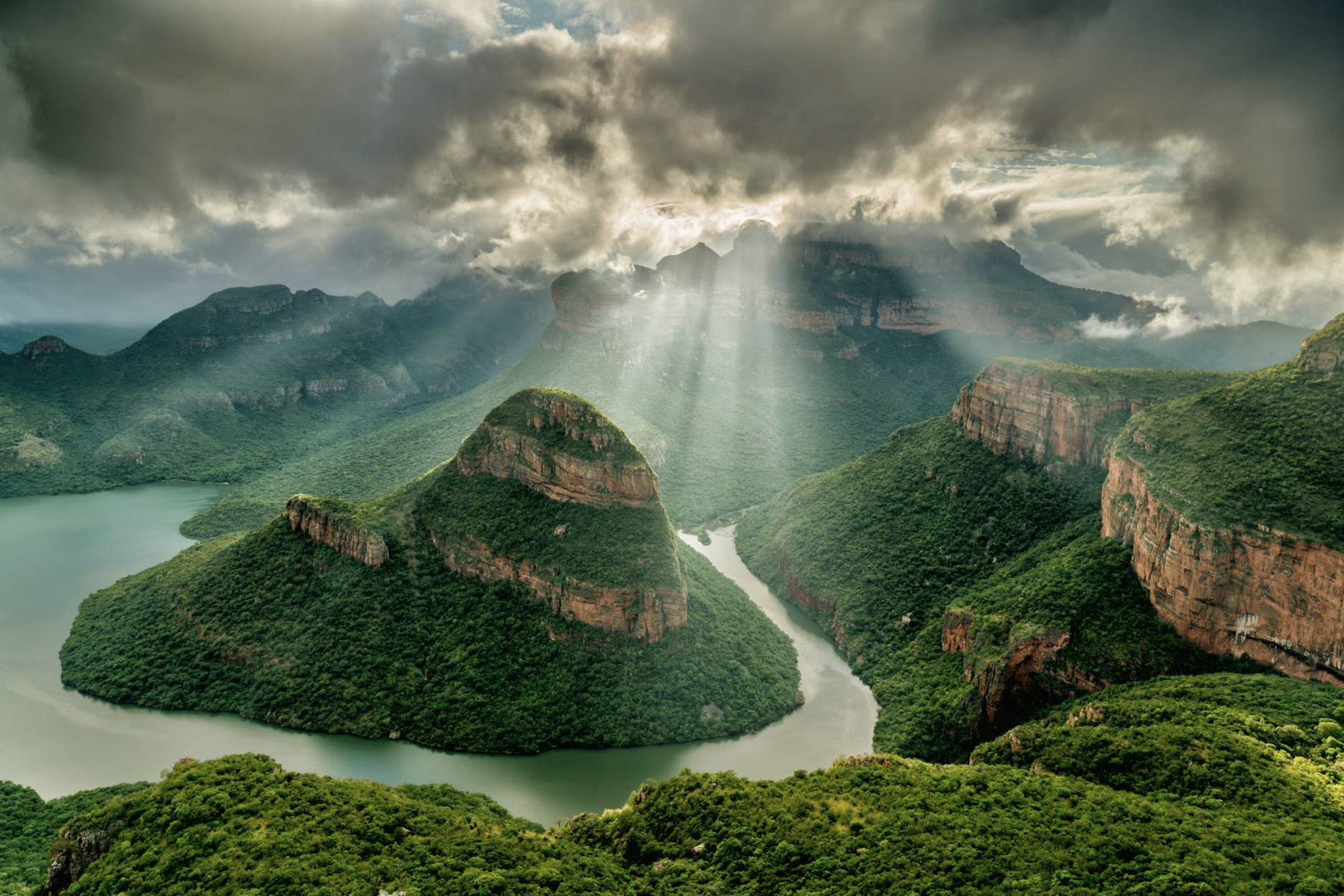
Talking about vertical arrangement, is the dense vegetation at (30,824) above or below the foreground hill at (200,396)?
below

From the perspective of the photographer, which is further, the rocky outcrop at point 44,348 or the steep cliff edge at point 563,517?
the rocky outcrop at point 44,348

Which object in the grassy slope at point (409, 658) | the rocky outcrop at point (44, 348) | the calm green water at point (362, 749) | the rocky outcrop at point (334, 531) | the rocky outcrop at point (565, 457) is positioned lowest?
the calm green water at point (362, 749)

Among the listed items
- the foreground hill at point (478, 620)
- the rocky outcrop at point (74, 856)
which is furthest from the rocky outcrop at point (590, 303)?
the rocky outcrop at point (74, 856)

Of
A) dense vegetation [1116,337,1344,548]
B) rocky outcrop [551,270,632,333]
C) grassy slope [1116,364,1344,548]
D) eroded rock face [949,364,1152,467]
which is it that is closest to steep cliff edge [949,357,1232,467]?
eroded rock face [949,364,1152,467]

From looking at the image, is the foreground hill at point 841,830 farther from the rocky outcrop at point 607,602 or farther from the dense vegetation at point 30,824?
the rocky outcrop at point 607,602

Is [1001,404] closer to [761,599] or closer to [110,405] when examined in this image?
[761,599]

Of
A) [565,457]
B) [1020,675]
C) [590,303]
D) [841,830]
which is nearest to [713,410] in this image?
[590,303]

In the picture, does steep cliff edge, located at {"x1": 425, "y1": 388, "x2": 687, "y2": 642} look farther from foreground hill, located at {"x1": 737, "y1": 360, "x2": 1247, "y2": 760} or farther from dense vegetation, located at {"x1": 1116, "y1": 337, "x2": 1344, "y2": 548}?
dense vegetation, located at {"x1": 1116, "y1": 337, "x2": 1344, "y2": 548}
